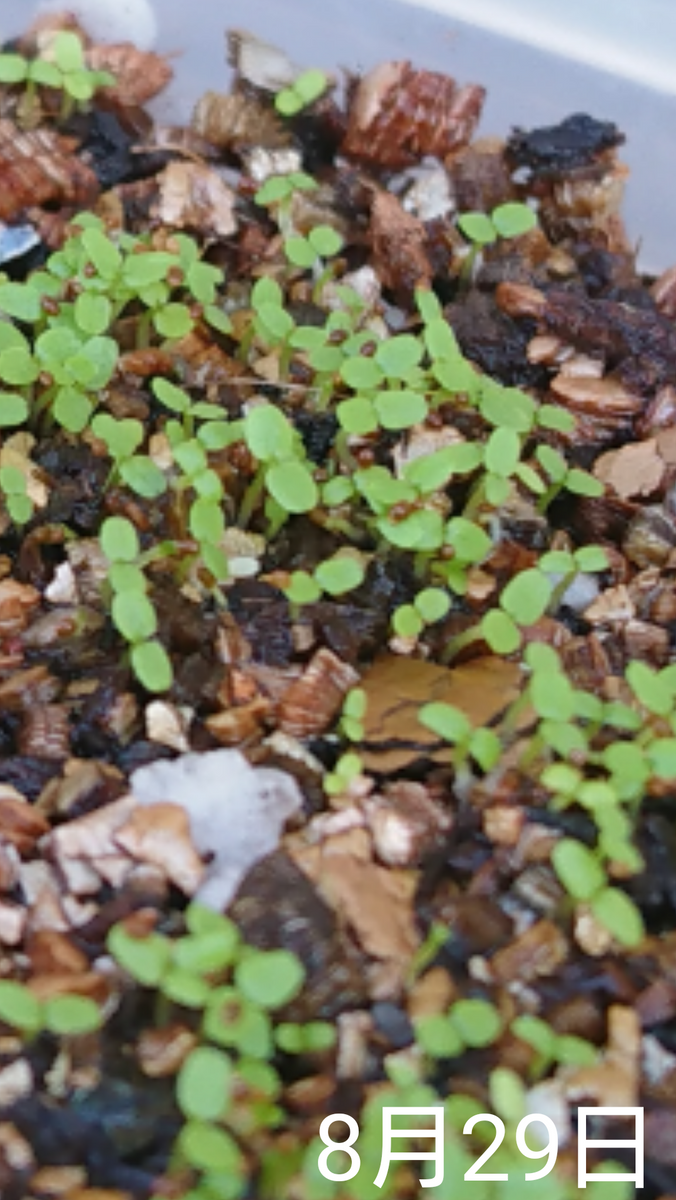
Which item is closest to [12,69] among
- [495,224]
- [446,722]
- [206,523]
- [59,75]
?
[59,75]

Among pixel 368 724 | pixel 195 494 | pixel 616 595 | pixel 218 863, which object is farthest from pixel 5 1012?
pixel 616 595

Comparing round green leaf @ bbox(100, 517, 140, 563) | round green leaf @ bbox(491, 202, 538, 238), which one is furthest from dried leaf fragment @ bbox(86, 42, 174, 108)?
round green leaf @ bbox(100, 517, 140, 563)

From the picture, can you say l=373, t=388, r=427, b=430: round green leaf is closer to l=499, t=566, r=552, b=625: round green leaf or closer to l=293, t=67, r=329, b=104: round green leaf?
l=499, t=566, r=552, b=625: round green leaf

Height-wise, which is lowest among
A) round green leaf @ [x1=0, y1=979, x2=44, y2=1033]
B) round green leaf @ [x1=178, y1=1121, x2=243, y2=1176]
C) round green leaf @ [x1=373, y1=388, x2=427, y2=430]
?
round green leaf @ [x1=0, y1=979, x2=44, y2=1033]

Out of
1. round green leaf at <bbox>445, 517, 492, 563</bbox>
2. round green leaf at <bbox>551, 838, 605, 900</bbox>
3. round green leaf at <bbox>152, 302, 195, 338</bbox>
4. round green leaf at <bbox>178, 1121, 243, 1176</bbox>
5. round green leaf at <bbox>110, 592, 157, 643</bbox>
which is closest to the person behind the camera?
round green leaf at <bbox>178, 1121, 243, 1176</bbox>

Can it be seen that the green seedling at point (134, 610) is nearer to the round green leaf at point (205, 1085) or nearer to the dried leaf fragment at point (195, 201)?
the round green leaf at point (205, 1085)

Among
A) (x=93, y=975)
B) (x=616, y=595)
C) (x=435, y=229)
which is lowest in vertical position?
(x=93, y=975)

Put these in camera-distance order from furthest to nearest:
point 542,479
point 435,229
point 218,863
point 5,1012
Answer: point 435,229, point 542,479, point 218,863, point 5,1012

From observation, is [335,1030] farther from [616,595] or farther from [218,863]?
[616,595]
